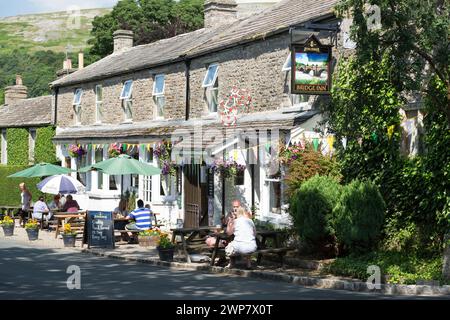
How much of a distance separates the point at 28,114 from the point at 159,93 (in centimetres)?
1438

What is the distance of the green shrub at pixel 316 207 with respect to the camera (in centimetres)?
1623

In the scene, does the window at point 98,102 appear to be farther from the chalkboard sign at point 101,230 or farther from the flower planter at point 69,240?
the chalkboard sign at point 101,230

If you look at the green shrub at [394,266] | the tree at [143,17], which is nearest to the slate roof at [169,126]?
the green shrub at [394,266]

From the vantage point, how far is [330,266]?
15.3 meters

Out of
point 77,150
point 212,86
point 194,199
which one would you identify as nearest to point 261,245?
point 194,199

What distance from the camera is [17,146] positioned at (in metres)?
39.4

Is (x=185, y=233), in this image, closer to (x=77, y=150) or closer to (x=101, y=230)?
(x=101, y=230)

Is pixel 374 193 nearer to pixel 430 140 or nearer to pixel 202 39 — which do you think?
pixel 430 140

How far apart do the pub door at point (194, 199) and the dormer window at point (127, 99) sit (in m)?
5.68

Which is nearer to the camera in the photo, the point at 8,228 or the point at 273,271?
the point at 273,271

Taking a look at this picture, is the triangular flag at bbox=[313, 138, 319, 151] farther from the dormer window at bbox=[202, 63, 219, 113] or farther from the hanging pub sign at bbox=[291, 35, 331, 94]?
the dormer window at bbox=[202, 63, 219, 113]

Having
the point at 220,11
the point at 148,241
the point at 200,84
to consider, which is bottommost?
the point at 148,241

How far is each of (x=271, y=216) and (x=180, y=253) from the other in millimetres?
3377
